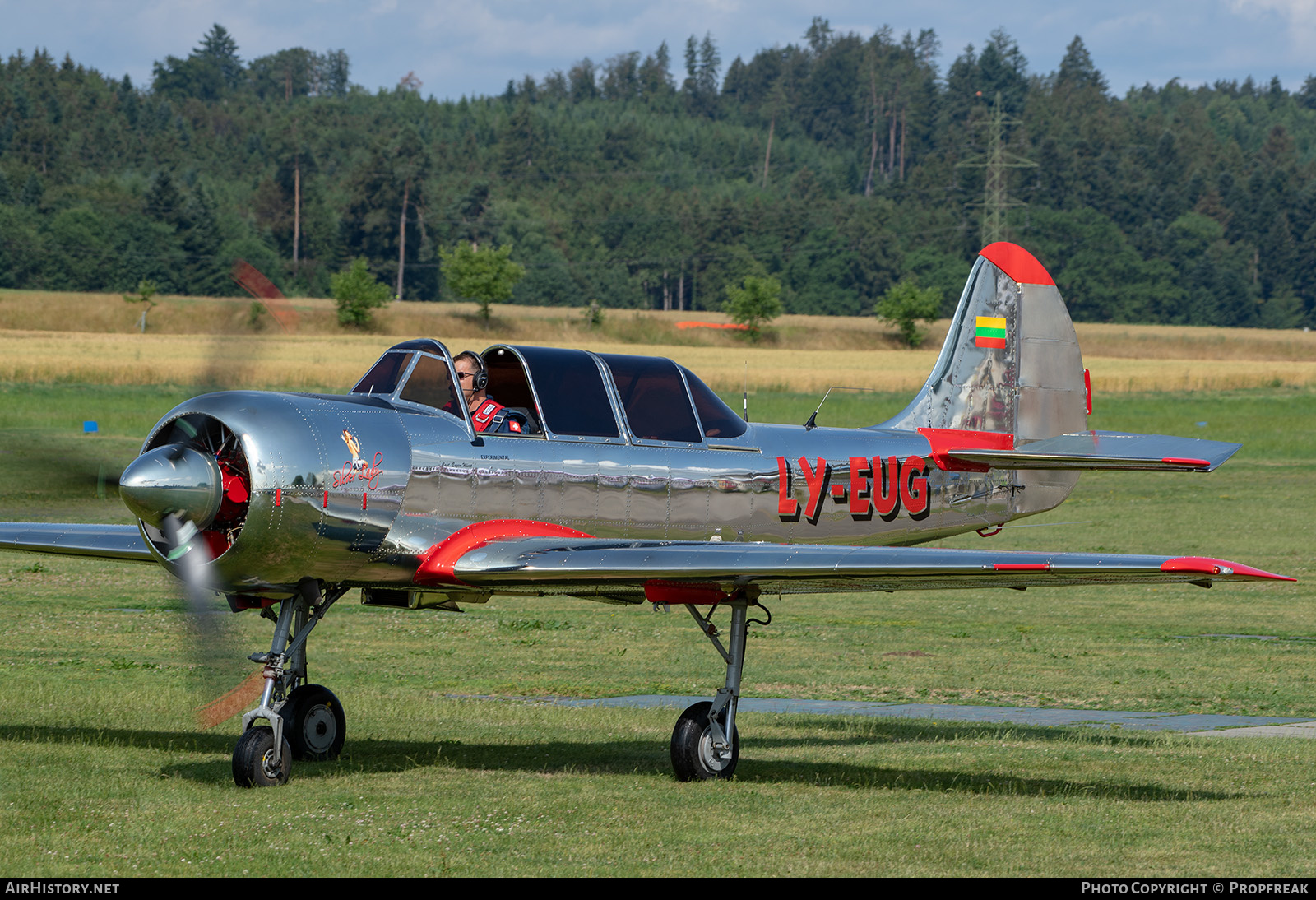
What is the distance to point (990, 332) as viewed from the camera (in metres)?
16.0

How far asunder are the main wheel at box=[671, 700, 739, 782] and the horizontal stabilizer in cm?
426

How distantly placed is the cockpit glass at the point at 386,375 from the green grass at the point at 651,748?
2.02m

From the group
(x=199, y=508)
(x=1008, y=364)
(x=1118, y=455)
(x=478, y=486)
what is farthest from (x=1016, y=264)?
(x=199, y=508)

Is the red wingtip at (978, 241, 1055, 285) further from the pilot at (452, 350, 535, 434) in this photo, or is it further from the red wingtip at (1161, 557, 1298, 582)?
the red wingtip at (1161, 557, 1298, 582)

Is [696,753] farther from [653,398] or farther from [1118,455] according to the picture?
[1118,455]

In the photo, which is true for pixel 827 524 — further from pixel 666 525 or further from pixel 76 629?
pixel 76 629

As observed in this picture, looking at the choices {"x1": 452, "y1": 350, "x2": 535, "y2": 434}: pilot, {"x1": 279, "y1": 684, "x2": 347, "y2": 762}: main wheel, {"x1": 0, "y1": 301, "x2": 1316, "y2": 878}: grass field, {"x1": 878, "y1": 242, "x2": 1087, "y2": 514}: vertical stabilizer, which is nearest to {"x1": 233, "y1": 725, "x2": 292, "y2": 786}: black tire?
{"x1": 0, "y1": 301, "x2": 1316, "y2": 878}: grass field

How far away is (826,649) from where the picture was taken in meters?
18.0

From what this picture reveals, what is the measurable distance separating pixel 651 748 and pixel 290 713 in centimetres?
291

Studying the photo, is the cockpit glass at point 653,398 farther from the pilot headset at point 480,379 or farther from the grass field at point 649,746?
the grass field at point 649,746

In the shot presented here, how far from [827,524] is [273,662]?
4.86 meters

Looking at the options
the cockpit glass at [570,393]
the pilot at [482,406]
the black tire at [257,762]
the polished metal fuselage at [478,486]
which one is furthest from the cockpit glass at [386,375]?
the black tire at [257,762]

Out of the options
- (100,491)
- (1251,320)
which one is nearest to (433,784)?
(100,491)

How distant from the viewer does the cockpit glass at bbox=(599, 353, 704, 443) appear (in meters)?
11.5
